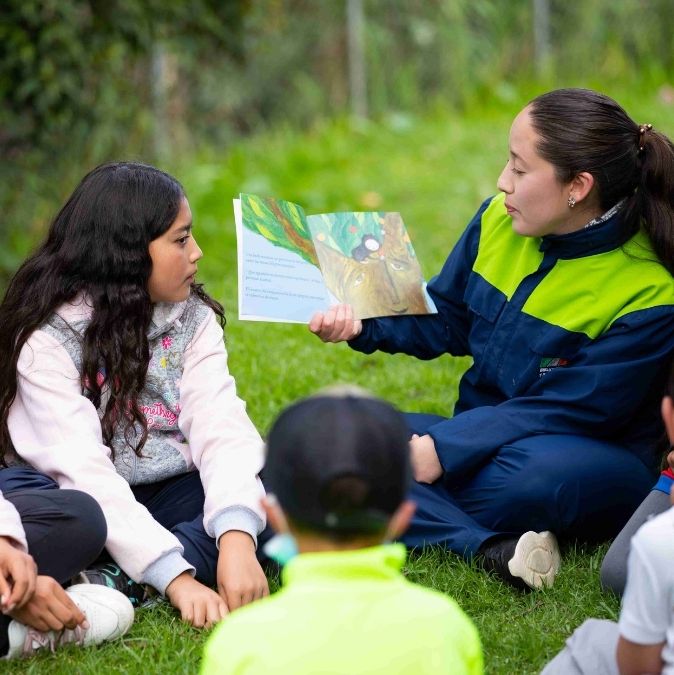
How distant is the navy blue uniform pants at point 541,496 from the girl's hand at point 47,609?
3.19 feet

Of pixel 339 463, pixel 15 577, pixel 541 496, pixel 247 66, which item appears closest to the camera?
pixel 339 463

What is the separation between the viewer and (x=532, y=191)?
313 centimetres

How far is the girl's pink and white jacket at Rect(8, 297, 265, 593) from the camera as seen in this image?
280 cm

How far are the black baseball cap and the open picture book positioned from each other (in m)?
1.32

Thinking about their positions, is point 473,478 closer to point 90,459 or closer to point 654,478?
point 654,478

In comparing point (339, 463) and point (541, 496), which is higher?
point (339, 463)

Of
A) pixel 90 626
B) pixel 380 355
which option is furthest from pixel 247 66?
pixel 90 626

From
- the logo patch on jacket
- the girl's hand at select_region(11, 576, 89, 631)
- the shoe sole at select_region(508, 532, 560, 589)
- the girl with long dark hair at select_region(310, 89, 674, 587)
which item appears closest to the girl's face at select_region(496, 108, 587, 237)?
the girl with long dark hair at select_region(310, 89, 674, 587)

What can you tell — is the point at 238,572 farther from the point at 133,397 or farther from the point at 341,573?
the point at 341,573

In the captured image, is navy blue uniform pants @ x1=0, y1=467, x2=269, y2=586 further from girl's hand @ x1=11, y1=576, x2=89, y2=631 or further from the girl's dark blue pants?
girl's hand @ x1=11, y1=576, x2=89, y2=631

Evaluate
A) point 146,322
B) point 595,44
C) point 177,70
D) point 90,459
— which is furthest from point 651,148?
point 595,44

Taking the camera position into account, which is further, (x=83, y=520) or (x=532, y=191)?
(x=532, y=191)

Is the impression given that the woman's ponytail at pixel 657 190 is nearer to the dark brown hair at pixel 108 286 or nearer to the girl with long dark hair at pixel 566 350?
the girl with long dark hair at pixel 566 350

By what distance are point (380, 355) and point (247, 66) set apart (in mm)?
5242
